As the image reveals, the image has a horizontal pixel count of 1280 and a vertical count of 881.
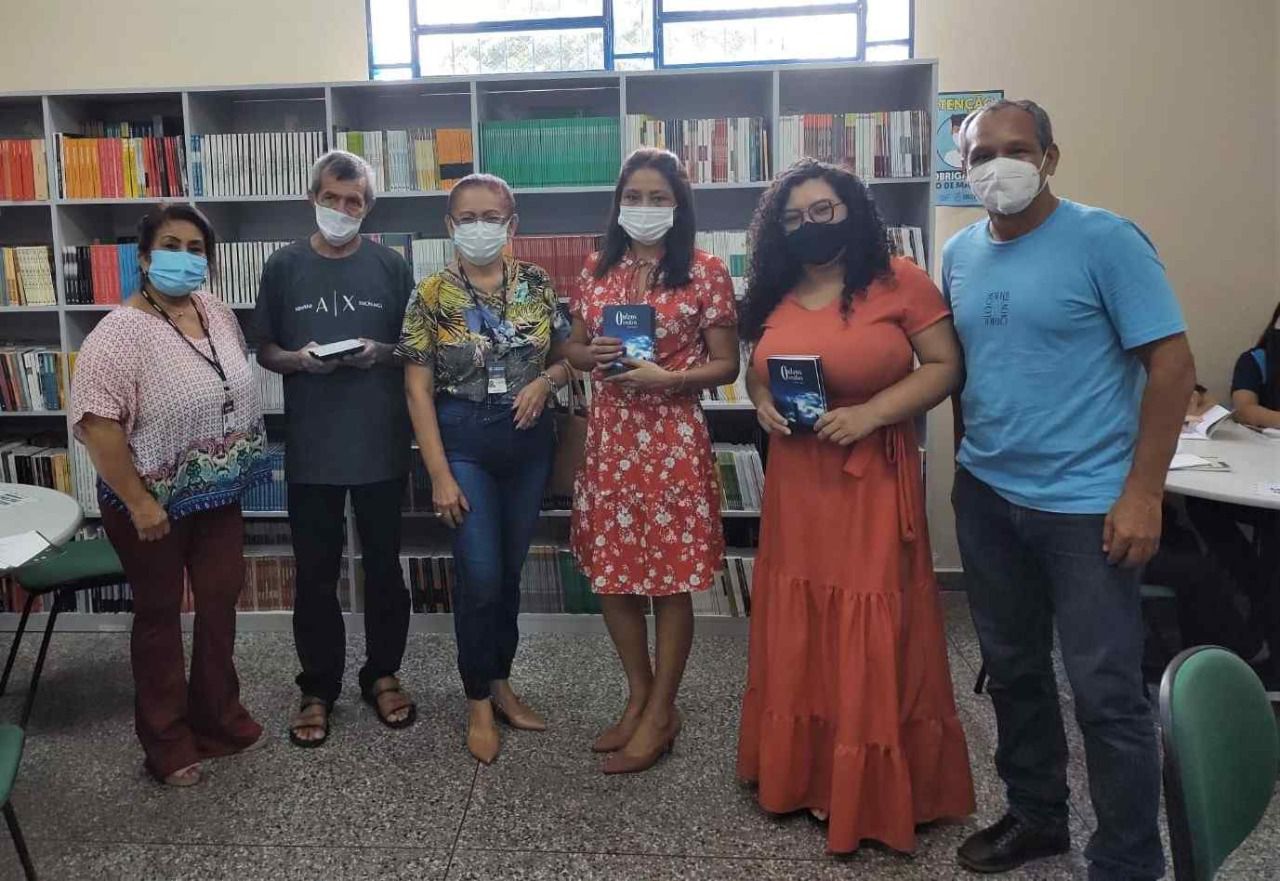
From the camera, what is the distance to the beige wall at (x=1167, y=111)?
12.0 ft

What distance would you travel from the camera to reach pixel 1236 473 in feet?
8.38

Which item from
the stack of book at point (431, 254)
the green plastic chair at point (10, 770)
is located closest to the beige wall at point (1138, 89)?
the stack of book at point (431, 254)

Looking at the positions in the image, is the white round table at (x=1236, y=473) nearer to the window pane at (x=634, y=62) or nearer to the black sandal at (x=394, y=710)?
the black sandal at (x=394, y=710)

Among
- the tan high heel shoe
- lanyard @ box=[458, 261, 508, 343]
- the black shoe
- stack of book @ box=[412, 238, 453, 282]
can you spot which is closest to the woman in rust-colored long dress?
the black shoe

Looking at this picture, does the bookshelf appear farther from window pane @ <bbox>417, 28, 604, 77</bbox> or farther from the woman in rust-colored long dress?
the woman in rust-colored long dress

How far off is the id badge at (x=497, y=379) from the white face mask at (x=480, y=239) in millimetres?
283

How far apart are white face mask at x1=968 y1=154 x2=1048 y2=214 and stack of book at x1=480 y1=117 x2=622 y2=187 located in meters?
2.02

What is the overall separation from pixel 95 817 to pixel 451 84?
107 inches

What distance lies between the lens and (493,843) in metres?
2.06

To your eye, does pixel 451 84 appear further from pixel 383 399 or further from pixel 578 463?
pixel 578 463

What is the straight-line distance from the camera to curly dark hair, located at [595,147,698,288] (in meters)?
2.15

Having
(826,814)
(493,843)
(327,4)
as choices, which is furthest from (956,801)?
(327,4)

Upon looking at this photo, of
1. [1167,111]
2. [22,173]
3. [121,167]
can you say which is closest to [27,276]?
[22,173]

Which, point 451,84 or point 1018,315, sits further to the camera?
point 451,84
